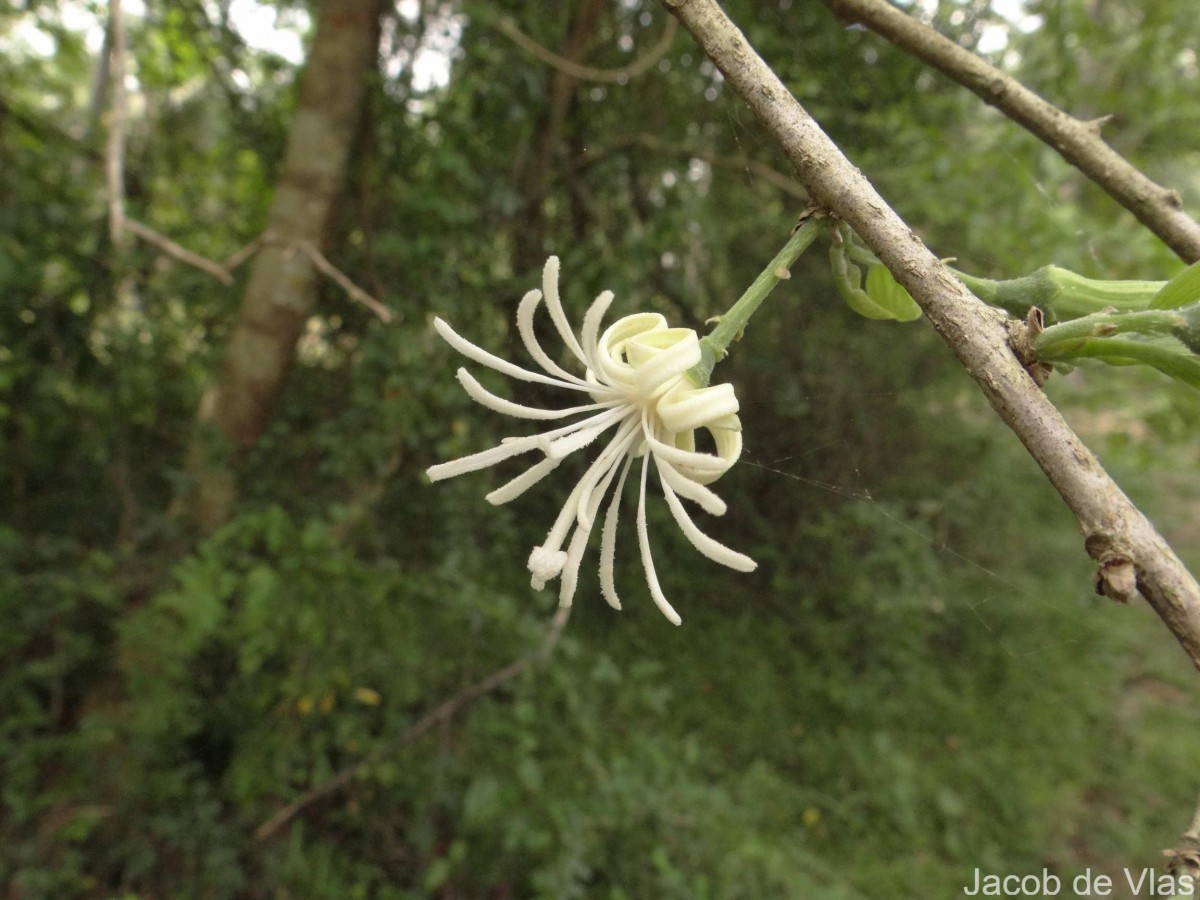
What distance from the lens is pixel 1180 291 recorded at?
639 millimetres

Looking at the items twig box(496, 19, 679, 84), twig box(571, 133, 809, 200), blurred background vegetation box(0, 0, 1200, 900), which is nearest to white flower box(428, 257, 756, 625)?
blurred background vegetation box(0, 0, 1200, 900)

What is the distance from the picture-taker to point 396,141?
8.58ft

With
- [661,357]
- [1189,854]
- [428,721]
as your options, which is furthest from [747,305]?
[428,721]

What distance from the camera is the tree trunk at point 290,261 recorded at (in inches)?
97.2

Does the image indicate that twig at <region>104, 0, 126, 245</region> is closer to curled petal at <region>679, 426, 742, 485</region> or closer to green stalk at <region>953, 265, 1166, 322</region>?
curled petal at <region>679, 426, 742, 485</region>

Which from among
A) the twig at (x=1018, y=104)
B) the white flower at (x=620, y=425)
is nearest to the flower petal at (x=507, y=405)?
the white flower at (x=620, y=425)

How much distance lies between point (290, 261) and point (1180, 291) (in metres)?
2.34

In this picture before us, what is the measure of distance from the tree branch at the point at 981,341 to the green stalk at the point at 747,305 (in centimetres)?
5

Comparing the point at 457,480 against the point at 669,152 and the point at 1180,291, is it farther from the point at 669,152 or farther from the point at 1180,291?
the point at 1180,291

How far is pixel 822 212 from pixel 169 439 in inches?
111

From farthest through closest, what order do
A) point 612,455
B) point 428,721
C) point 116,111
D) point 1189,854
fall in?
point 428,721 → point 116,111 → point 612,455 → point 1189,854

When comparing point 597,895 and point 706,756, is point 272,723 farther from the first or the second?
point 706,756

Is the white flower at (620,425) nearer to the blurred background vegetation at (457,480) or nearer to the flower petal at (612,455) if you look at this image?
the flower petal at (612,455)

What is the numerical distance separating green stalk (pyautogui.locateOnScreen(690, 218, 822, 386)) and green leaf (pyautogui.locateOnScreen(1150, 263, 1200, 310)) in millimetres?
270
